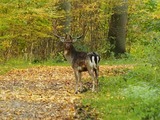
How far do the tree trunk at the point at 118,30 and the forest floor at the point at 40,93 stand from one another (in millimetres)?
6325

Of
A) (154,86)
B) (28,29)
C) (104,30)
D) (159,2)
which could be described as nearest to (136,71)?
(154,86)

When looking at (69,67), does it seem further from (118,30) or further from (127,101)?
(127,101)

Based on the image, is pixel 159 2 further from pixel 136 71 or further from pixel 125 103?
pixel 125 103

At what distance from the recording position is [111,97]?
11.9 m

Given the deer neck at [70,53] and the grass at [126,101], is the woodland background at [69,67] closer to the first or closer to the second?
the grass at [126,101]

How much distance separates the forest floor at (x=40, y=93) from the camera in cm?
1099

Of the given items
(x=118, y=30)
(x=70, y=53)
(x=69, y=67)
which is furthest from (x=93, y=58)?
(x=118, y=30)

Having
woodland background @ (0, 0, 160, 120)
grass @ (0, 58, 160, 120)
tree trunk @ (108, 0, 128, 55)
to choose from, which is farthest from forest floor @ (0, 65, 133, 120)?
tree trunk @ (108, 0, 128, 55)

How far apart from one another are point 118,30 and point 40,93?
12821 mm

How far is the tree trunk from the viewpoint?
2577 cm

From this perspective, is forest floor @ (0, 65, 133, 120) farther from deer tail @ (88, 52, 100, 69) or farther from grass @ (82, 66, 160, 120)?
deer tail @ (88, 52, 100, 69)

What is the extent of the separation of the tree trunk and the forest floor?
20.8 feet

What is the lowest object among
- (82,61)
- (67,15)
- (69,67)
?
(69,67)

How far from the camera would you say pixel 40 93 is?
13906mm
